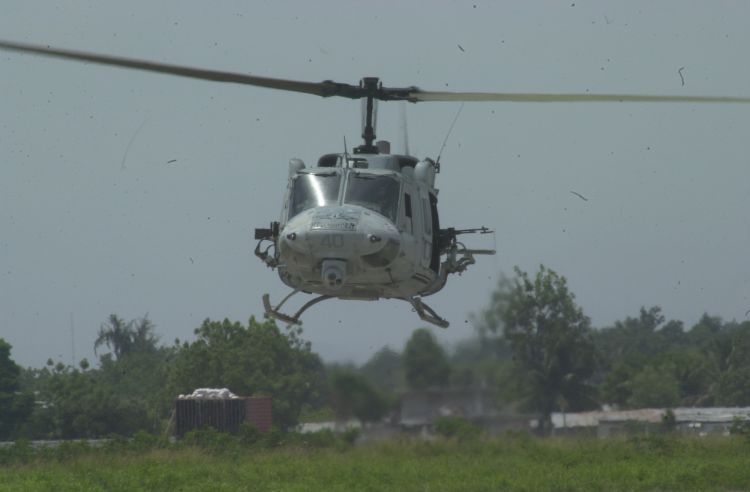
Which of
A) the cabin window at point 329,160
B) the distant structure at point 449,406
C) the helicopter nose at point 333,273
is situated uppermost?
the cabin window at point 329,160

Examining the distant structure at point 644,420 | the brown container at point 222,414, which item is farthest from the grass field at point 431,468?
the brown container at point 222,414

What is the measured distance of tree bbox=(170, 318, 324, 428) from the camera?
2820cm

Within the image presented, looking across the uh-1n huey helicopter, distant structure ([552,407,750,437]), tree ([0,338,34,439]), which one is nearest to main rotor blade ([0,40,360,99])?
the uh-1n huey helicopter

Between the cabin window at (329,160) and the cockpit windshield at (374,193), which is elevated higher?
the cabin window at (329,160)

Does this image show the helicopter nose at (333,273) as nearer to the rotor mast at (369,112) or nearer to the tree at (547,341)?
the rotor mast at (369,112)

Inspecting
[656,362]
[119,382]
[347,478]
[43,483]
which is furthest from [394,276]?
[119,382]

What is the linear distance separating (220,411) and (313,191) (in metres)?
18.9

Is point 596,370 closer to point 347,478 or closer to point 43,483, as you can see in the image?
point 347,478

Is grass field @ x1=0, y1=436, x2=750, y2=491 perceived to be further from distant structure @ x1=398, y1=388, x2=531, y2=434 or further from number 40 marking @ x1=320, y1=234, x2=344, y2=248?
number 40 marking @ x1=320, y1=234, x2=344, y2=248

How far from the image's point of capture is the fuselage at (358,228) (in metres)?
16.5

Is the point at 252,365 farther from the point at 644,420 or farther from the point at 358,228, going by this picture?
the point at 358,228

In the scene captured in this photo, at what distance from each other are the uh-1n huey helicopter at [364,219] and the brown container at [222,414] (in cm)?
1468

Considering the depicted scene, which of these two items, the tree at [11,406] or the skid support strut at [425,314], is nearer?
the skid support strut at [425,314]

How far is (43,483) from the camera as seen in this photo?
26281 millimetres
